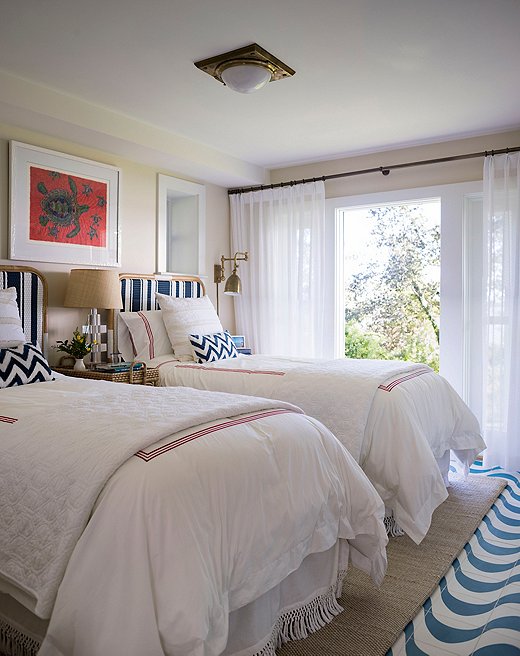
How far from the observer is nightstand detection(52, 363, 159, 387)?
3.55m

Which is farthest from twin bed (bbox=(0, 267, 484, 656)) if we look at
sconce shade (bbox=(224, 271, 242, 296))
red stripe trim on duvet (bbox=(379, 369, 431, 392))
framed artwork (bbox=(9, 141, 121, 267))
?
sconce shade (bbox=(224, 271, 242, 296))

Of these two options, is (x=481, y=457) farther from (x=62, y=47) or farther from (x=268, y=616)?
(x=62, y=47)

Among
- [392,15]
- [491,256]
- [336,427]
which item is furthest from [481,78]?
[336,427]

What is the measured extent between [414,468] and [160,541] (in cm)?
158

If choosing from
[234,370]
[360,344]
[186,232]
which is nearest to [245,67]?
[234,370]

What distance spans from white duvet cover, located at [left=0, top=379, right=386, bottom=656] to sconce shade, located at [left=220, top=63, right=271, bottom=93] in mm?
1835

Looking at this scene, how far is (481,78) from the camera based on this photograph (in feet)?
10.7

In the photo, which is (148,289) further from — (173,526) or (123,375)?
(173,526)

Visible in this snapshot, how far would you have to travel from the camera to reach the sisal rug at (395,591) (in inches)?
76.5

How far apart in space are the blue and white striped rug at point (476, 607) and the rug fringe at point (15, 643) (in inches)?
45.1

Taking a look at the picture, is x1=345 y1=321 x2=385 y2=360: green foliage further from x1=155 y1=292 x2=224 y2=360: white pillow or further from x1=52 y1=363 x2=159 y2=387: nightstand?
x1=52 y1=363 x2=159 y2=387: nightstand

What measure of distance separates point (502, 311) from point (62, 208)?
10.4 ft

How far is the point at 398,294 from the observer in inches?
226

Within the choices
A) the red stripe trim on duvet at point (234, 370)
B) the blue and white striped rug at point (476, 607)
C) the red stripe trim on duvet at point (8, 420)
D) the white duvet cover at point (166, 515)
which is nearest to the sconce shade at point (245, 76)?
the red stripe trim on duvet at point (234, 370)
